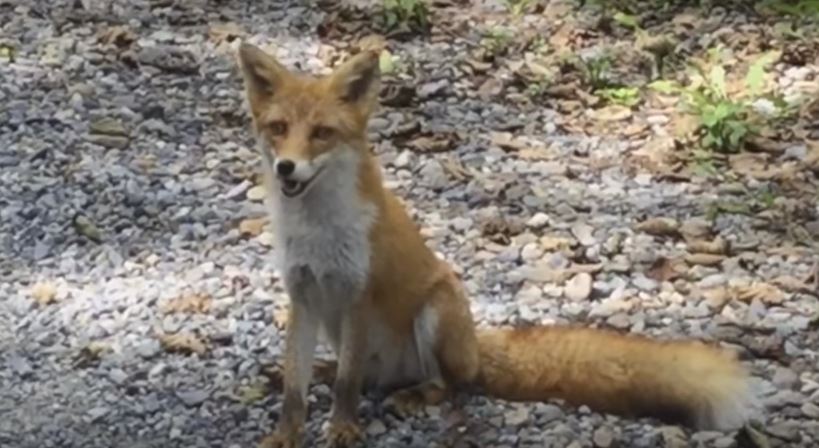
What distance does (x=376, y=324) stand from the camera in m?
5.45

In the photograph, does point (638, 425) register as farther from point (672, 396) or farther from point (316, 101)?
point (316, 101)

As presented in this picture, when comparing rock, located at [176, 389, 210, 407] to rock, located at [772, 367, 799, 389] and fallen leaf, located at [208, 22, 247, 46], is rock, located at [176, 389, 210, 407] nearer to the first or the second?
rock, located at [772, 367, 799, 389]

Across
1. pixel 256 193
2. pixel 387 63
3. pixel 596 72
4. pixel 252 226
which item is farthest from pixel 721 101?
pixel 252 226

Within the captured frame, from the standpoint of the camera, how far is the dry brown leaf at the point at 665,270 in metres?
6.73

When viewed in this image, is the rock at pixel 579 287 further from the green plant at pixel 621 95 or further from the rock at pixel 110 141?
the rock at pixel 110 141

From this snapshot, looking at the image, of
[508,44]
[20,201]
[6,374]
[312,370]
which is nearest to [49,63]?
[20,201]

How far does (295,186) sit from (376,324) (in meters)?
0.68

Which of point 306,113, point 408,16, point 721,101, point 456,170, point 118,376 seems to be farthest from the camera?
point 408,16

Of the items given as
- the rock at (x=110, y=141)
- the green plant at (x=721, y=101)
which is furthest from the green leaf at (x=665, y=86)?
the rock at (x=110, y=141)

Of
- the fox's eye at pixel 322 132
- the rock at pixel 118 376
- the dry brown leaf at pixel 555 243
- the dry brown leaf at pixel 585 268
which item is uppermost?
the fox's eye at pixel 322 132

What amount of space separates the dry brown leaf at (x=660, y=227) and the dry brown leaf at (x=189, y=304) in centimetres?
197

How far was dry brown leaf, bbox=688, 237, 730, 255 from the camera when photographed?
22.9ft

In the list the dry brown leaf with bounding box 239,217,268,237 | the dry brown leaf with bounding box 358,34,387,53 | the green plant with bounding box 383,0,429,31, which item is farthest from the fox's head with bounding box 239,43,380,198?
the green plant with bounding box 383,0,429,31

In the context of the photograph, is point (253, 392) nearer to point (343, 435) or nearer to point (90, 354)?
point (343, 435)
